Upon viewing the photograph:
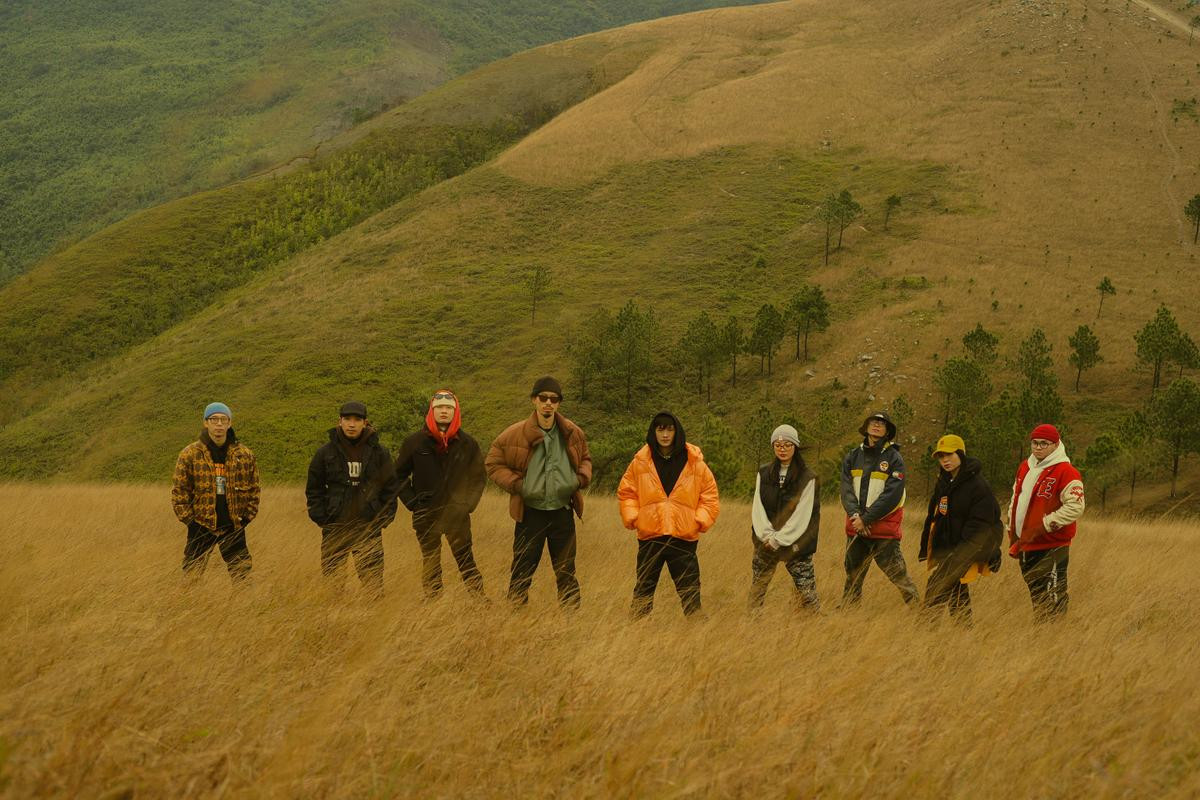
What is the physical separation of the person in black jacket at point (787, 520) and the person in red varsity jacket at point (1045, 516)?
1.78 metres

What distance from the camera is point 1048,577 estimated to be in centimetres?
697

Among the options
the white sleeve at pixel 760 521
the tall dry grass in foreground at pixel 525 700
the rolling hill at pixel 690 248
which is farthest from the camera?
the rolling hill at pixel 690 248

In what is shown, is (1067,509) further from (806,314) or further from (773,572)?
(806,314)

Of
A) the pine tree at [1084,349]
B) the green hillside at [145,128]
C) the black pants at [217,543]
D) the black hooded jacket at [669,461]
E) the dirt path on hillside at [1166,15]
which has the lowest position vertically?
the pine tree at [1084,349]

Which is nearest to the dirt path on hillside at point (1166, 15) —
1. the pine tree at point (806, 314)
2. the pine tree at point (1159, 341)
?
the pine tree at point (1159, 341)

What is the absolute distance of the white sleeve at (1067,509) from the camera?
6906 mm

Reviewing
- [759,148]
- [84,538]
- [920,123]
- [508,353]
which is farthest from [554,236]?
[84,538]

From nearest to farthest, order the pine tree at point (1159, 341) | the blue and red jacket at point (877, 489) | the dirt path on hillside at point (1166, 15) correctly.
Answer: the blue and red jacket at point (877, 489) → the pine tree at point (1159, 341) → the dirt path on hillside at point (1166, 15)

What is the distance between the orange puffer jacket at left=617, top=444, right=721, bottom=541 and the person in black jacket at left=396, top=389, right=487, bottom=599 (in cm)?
134

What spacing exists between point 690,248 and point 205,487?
66.9 metres

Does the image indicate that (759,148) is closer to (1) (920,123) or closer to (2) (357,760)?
(1) (920,123)

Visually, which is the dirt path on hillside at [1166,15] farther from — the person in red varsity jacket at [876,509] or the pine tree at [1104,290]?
the person in red varsity jacket at [876,509]

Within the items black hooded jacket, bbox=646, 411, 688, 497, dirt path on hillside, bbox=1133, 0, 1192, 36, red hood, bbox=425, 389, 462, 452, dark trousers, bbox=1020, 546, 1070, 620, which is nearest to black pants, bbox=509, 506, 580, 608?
black hooded jacket, bbox=646, 411, 688, 497

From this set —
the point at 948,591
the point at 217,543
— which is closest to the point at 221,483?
the point at 217,543
